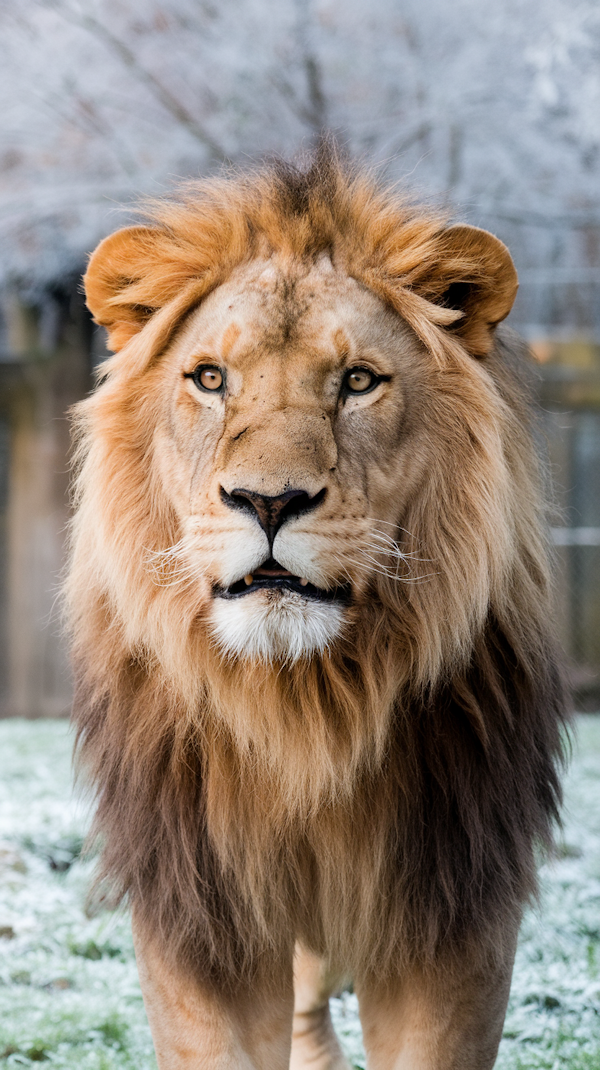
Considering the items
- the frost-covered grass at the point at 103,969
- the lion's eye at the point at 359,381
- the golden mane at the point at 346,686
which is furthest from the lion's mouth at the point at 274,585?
the frost-covered grass at the point at 103,969

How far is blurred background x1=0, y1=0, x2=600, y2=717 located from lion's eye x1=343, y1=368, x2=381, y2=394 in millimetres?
6066

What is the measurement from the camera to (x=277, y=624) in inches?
76.7

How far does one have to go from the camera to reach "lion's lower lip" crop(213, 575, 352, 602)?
1933 mm

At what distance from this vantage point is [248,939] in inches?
87.9

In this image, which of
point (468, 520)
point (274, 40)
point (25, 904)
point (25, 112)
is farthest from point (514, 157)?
point (468, 520)

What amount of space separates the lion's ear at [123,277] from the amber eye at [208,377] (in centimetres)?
23

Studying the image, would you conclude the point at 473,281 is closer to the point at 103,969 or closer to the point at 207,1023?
the point at 207,1023

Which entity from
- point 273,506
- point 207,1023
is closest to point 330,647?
point 273,506

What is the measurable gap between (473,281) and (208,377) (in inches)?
21.4

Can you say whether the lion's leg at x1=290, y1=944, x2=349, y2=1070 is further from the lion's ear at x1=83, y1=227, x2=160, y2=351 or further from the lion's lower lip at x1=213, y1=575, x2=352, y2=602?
the lion's ear at x1=83, y1=227, x2=160, y2=351

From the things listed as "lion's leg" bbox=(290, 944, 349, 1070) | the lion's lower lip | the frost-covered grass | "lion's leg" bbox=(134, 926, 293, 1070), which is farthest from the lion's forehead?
"lion's leg" bbox=(290, 944, 349, 1070)

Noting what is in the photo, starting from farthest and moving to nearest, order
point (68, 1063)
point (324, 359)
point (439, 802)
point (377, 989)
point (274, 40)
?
1. point (274, 40)
2. point (68, 1063)
3. point (377, 989)
4. point (439, 802)
5. point (324, 359)

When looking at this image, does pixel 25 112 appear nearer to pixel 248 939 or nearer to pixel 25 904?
pixel 25 904

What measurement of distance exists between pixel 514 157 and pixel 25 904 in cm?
672
